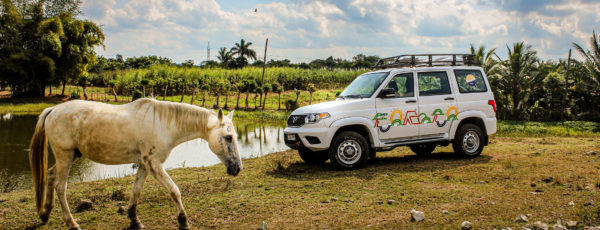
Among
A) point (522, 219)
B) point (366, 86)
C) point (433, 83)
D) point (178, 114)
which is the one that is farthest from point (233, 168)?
point (433, 83)

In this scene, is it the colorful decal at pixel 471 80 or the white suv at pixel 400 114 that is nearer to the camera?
the white suv at pixel 400 114

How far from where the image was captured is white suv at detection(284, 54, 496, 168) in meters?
8.45

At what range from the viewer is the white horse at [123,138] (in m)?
4.97

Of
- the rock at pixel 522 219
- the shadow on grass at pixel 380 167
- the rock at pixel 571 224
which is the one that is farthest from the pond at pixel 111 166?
the rock at pixel 571 224

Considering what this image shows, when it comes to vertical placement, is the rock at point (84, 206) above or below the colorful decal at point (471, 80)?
below

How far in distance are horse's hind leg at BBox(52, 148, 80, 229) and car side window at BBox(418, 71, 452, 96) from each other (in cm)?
696

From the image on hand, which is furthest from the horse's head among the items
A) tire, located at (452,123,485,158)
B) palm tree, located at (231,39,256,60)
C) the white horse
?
palm tree, located at (231,39,256,60)

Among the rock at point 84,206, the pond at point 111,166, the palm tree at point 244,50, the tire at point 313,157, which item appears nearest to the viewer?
the rock at point 84,206

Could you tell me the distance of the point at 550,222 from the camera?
521 cm

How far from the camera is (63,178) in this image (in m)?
5.09

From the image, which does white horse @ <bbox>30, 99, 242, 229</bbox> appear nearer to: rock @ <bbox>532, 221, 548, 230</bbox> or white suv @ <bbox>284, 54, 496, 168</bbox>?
white suv @ <bbox>284, 54, 496, 168</bbox>

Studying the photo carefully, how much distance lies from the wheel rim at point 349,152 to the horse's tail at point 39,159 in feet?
17.0

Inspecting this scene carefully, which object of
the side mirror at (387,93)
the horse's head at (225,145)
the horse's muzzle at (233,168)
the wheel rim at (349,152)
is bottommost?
the wheel rim at (349,152)

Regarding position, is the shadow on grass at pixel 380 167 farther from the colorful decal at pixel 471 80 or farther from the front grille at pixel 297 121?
the colorful decal at pixel 471 80
